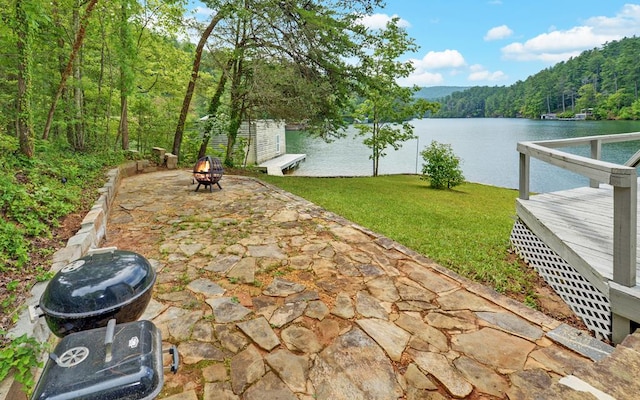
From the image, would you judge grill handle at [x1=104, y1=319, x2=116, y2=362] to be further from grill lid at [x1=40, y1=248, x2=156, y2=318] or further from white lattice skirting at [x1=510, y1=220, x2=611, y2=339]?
white lattice skirting at [x1=510, y1=220, x2=611, y2=339]

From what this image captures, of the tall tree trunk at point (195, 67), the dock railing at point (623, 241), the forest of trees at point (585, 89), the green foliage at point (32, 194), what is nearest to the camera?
the dock railing at point (623, 241)

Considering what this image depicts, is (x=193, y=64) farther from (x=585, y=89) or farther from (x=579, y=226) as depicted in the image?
(x=585, y=89)

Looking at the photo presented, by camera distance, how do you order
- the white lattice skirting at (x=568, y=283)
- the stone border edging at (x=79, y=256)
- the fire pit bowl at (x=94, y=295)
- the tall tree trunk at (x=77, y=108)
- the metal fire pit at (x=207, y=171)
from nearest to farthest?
the fire pit bowl at (x=94, y=295) < the stone border edging at (x=79, y=256) < the white lattice skirting at (x=568, y=283) < the metal fire pit at (x=207, y=171) < the tall tree trunk at (x=77, y=108)

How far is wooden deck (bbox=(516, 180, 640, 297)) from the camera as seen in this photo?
2385mm

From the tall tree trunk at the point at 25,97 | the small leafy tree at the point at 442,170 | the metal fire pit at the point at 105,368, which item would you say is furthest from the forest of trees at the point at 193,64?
the metal fire pit at the point at 105,368

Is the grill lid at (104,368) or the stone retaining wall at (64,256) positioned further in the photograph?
the stone retaining wall at (64,256)

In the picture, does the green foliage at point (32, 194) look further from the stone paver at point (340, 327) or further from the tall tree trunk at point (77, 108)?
the tall tree trunk at point (77, 108)

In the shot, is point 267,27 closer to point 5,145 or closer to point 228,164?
point 228,164

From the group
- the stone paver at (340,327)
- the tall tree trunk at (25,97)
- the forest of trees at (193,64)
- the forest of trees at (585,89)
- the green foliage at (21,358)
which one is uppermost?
the forest of trees at (585,89)

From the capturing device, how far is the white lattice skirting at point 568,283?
2.23 metres

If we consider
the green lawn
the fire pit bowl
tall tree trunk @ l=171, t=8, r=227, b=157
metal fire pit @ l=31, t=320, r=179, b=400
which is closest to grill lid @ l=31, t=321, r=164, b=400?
metal fire pit @ l=31, t=320, r=179, b=400

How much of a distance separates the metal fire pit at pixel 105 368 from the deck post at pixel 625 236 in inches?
104

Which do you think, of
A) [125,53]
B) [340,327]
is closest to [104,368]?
[340,327]

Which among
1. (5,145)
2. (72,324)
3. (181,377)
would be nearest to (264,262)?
(181,377)
